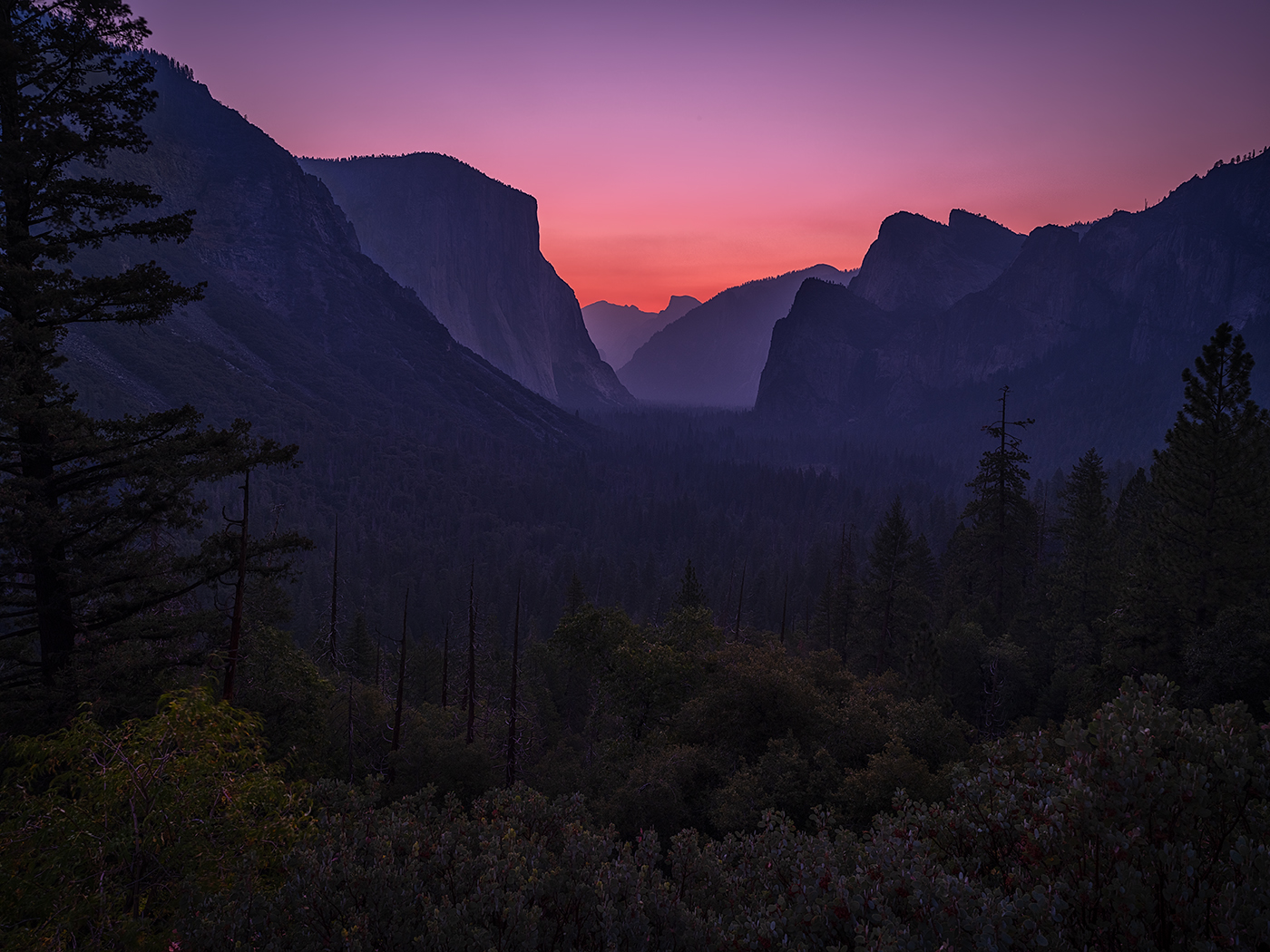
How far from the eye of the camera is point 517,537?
13450cm

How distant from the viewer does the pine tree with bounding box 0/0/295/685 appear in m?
11.5

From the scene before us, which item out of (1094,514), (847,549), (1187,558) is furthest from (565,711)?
(1187,558)

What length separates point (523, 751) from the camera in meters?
29.4

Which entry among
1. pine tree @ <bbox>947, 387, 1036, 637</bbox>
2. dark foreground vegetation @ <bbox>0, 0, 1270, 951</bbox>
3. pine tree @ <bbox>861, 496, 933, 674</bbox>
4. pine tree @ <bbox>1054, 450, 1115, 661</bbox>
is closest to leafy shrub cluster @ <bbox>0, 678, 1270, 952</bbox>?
dark foreground vegetation @ <bbox>0, 0, 1270, 951</bbox>

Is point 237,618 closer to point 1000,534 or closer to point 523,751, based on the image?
point 523,751

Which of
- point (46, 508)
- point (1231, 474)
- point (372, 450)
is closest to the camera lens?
point (46, 508)

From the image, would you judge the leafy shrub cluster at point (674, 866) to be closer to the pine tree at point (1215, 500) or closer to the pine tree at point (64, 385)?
the pine tree at point (64, 385)

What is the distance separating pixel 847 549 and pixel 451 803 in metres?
56.9

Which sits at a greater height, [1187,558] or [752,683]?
[1187,558]

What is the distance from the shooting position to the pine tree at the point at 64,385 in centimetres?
1148

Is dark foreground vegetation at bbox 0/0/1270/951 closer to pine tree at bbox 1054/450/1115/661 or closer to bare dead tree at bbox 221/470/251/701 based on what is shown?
bare dead tree at bbox 221/470/251/701

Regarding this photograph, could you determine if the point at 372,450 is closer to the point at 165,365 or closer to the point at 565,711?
the point at 165,365

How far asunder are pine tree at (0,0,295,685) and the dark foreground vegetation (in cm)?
7

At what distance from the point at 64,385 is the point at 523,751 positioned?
23.4m
